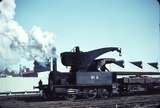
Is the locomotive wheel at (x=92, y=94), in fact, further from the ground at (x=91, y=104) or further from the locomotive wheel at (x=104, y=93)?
the ground at (x=91, y=104)

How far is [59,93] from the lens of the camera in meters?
19.9

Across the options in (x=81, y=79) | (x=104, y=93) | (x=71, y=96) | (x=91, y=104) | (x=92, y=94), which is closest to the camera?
(x=91, y=104)

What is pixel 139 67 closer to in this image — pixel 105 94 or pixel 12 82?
pixel 12 82

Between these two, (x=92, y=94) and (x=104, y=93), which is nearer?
(x=92, y=94)

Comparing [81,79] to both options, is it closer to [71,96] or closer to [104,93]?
[71,96]

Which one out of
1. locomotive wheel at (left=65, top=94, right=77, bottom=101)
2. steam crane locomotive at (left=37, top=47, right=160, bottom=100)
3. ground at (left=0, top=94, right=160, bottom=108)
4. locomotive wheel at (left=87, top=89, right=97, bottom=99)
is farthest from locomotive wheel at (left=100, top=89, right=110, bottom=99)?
ground at (left=0, top=94, right=160, bottom=108)

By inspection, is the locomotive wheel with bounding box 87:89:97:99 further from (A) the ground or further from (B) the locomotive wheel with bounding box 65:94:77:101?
(A) the ground

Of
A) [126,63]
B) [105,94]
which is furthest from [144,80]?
[126,63]

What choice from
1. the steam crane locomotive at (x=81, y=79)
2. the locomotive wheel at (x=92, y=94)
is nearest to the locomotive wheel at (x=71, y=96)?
the steam crane locomotive at (x=81, y=79)

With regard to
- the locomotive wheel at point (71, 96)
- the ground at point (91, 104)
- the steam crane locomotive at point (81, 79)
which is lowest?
the ground at point (91, 104)

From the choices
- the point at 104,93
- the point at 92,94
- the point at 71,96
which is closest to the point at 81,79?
the point at 71,96

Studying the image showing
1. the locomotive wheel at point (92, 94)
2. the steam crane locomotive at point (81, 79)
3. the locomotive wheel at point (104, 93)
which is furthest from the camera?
the locomotive wheel at point (104, 93)

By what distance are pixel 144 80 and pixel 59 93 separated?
12390 mm

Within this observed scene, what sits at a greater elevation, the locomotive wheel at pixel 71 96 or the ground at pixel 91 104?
the locomotive wheel at pixel 71 96
